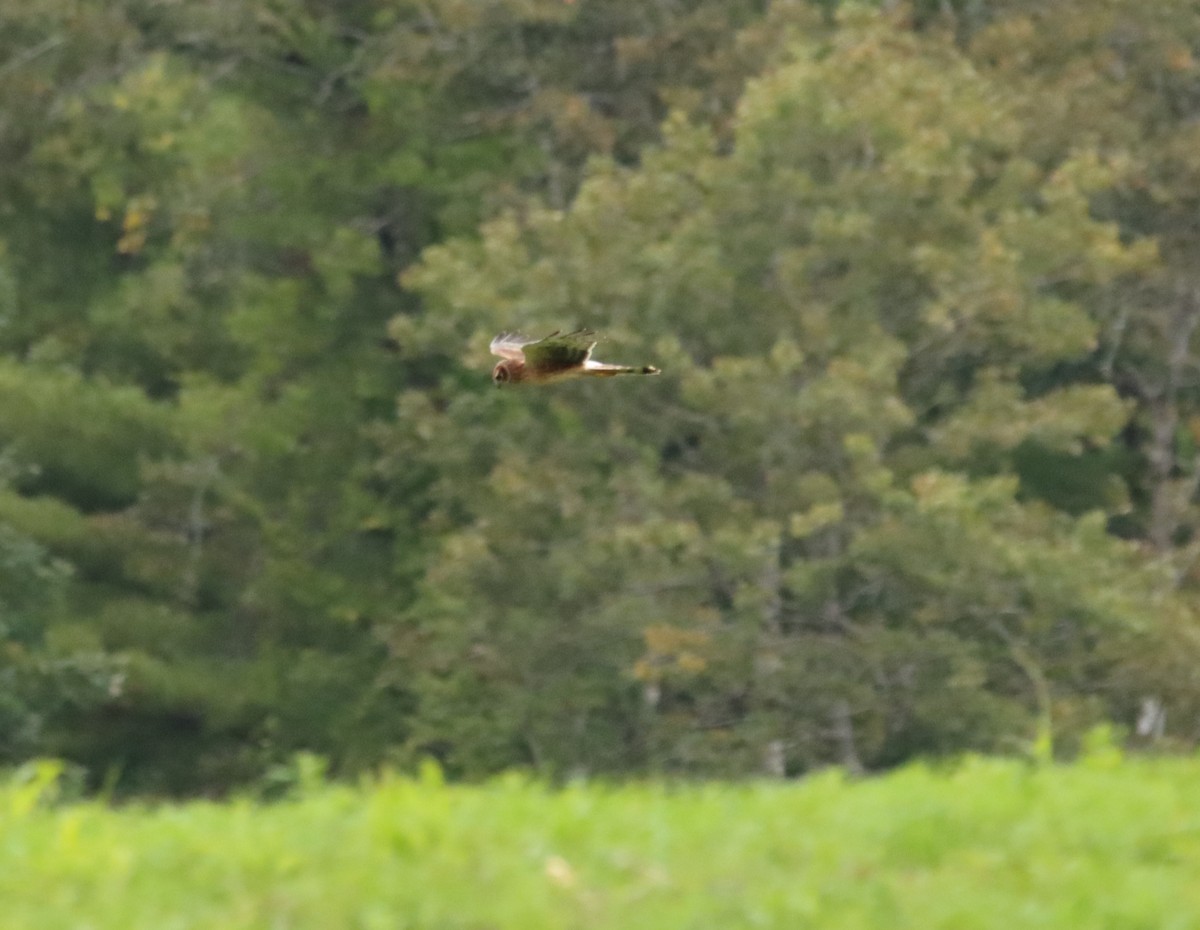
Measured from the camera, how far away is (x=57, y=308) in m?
26.6

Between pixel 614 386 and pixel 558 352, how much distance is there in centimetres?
1466

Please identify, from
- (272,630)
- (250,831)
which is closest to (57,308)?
(272,630)

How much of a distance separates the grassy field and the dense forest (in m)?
11.3

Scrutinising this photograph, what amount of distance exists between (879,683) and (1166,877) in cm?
1303

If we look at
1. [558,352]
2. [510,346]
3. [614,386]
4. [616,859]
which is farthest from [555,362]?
[614,386]

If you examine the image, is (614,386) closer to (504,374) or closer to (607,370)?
(504,374)

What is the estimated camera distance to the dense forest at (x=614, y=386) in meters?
18.8

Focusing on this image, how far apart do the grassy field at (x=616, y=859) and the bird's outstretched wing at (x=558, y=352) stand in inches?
43.4

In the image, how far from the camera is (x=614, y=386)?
19859 mm

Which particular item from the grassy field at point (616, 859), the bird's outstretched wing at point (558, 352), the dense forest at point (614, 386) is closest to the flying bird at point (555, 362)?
the bird's outstretched wing at point (558, 352)

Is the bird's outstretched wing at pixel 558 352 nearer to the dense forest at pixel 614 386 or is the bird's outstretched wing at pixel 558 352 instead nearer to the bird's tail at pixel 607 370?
the bird's tail at pixel 607 370

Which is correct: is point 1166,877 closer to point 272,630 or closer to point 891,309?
point 891,309

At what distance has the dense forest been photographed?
18844mm

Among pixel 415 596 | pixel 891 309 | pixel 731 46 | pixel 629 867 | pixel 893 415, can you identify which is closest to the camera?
pixel 629 867
